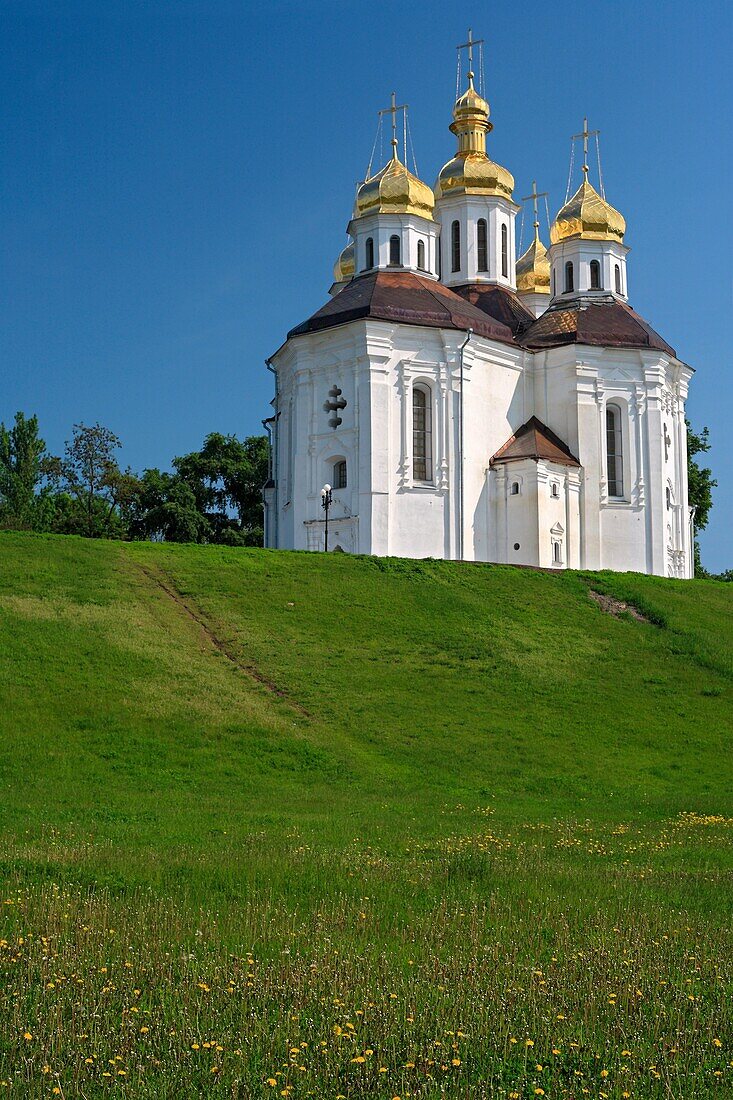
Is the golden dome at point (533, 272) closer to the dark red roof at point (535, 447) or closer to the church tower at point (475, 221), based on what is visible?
the church tower at point (475, 221)

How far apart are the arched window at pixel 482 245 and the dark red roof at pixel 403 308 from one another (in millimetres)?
4855

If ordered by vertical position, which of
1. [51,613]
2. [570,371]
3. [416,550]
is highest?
[570,371]

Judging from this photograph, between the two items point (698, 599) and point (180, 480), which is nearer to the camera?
point (698, 599)

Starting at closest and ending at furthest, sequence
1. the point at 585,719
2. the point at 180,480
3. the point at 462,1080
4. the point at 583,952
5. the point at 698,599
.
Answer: the point at 462,1080 < the point at 583,952 < the point at 585,719 < the point at 698,599 < the point at 180,480

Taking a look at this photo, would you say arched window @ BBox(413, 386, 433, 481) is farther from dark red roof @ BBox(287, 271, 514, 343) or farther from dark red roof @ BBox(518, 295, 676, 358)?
dark red roof @ BBox(518, 295, 676, 358)

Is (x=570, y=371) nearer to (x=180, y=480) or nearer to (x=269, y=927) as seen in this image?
(x=180, y=480)

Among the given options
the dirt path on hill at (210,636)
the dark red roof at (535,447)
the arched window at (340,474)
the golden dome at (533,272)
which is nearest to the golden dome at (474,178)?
the golden dome at (533,272)

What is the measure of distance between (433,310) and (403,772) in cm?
2206

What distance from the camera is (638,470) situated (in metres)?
38.2

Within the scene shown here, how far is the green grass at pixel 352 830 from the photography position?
604cm

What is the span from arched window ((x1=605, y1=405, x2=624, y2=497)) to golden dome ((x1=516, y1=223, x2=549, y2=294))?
33.8ft

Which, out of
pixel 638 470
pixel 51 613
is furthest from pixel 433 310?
pixel 51 613

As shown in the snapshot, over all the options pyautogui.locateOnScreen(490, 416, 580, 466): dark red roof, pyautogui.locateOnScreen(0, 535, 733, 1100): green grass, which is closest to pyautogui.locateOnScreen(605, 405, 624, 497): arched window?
pyautogui.locateOnScreen(490, 416, 580, 466): dark red roof

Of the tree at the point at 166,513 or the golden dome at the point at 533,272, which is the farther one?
the tree at the point at 166,513
